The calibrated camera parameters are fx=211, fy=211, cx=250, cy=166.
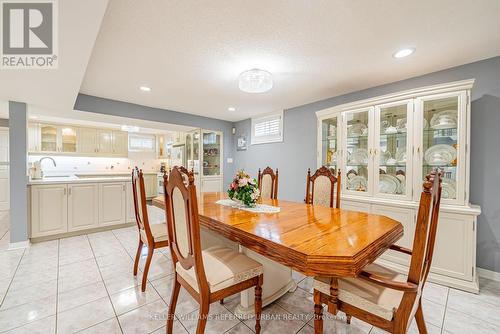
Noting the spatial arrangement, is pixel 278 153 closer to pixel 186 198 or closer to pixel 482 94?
pixel 482 94

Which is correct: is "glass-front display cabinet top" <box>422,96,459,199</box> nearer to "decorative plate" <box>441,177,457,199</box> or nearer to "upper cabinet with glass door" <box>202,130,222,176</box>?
"decorative plate" <box>441,177,457,199</box>

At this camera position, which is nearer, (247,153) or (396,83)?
(396,83)

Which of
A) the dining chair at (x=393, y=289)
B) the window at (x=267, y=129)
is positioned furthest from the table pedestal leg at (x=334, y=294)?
the window at (x=267, y=129)

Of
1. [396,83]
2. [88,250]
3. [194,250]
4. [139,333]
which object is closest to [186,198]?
[194,250]

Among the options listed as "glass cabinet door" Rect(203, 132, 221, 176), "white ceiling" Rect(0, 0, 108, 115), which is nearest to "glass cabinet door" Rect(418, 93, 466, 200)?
"white ceiling" Rect(0, 0, 108, 115)

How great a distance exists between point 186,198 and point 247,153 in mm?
3845

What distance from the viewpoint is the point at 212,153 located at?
514 centimetres

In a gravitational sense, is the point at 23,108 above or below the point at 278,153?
above

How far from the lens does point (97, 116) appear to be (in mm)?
3539

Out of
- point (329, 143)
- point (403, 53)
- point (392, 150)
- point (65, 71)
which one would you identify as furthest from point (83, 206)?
point (403, 53)

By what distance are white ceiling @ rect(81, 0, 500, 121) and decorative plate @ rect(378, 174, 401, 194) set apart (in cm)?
123

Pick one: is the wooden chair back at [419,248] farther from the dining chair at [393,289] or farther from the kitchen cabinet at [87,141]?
the kitchen cabinet at [87,141]

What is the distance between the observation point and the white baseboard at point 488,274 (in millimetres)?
2121

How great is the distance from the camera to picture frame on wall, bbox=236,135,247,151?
16.3 feet
